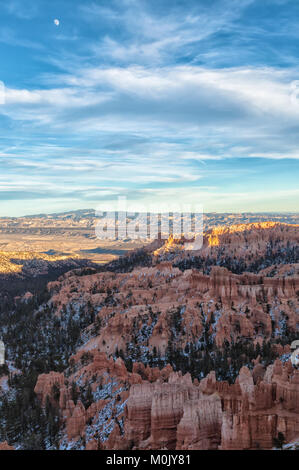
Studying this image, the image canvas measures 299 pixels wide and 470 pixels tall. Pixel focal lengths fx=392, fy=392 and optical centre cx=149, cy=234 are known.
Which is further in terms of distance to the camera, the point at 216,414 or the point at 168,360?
the point at 168,360

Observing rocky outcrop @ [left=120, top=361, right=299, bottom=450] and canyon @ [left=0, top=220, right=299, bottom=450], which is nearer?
rocky outcrop @ [left=120, top=361, right=299, bottom=450]

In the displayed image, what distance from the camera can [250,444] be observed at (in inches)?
1063

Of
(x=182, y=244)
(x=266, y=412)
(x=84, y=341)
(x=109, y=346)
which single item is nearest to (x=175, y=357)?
(x=109, y=346)

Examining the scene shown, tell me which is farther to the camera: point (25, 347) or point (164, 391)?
point (25, 347)

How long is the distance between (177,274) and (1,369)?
55581 millimetres

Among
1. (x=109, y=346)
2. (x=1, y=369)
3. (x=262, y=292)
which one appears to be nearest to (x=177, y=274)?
(x=262, y=292)

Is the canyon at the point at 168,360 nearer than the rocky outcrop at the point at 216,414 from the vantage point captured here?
No

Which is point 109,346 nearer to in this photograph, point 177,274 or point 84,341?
point 84,341

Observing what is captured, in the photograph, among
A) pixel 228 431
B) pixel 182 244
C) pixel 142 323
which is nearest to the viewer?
pixel 228 431

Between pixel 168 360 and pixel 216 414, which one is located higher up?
pixel 216 414

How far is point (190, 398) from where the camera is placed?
32562 mm

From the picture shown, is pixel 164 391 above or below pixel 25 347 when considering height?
above

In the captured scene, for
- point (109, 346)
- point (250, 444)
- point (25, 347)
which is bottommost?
point (25, 347)

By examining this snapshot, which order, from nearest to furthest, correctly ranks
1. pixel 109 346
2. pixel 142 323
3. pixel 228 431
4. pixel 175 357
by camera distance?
pixel 228 431 → pixel 175 357 → pixel 109 346 → pixel 142 323
